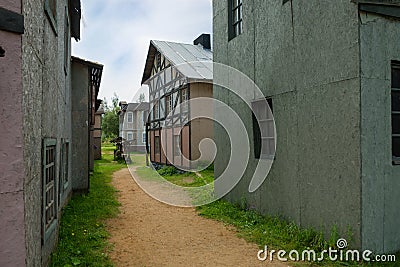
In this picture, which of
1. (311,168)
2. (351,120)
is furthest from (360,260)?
(351,120)

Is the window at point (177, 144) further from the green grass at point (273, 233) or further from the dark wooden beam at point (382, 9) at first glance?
the dark wooden beam at point (382, 9)

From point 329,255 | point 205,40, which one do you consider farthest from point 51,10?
point 205,40

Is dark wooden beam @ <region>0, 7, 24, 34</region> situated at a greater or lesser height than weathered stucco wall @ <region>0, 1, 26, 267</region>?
greater

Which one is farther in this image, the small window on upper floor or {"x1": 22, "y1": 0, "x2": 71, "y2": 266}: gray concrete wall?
the small window on upper floor

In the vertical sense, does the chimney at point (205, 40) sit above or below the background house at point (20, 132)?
above

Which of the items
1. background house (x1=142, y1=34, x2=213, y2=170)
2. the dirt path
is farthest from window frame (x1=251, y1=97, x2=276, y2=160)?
background house (x1=142, y1=34, x2=213, y2=170)

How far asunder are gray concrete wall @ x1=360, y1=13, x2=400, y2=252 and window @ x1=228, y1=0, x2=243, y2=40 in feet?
14.0

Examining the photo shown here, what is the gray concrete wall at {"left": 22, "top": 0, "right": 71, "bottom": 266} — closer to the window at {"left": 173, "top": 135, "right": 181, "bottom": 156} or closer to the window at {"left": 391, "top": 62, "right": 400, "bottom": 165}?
the window at {"left": 391, "top": 62, "right": 400, "bottom": 165}

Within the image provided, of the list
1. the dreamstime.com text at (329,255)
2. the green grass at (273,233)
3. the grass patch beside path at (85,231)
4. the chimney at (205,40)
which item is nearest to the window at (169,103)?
the chimney at (205,40)

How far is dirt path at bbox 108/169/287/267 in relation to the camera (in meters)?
5.34

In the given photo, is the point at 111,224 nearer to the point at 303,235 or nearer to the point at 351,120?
the point at 303,235

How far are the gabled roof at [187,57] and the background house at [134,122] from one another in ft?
59.0

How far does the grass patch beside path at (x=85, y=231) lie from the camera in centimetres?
515

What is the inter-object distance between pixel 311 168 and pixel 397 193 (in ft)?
4.36
